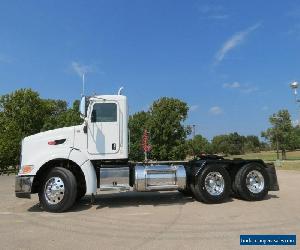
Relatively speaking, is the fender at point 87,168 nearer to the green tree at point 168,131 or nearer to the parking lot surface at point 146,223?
the parking lot surface at point 146,223

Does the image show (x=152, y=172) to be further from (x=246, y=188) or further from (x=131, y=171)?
(x=246, y=188)

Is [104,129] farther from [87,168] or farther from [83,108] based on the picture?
[87,168]

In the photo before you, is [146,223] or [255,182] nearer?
[146,223]

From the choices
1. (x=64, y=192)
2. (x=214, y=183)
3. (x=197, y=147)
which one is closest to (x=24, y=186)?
(x=64, y=192)

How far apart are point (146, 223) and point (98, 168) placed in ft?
9.50

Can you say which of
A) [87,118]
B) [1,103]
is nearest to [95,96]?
[87,118]

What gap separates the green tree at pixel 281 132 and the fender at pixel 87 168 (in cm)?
5953

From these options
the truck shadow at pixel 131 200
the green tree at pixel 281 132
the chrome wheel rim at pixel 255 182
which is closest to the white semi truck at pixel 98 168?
the chrome wheel rim at pixel 255 182

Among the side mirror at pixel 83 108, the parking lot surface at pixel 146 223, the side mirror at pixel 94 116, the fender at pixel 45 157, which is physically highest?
the side mirror at pixel 83 108

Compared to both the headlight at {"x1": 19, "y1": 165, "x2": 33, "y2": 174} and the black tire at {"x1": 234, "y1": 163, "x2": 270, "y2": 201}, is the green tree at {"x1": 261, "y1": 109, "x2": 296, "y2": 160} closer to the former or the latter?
the black tire at {"x1": 234, "y1": 163, "x2": 270, "y2": 201}

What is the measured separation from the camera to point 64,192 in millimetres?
10539

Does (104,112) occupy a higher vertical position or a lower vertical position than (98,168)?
higher

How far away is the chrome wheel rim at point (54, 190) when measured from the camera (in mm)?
10578

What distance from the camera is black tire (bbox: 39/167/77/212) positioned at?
10484 mm
